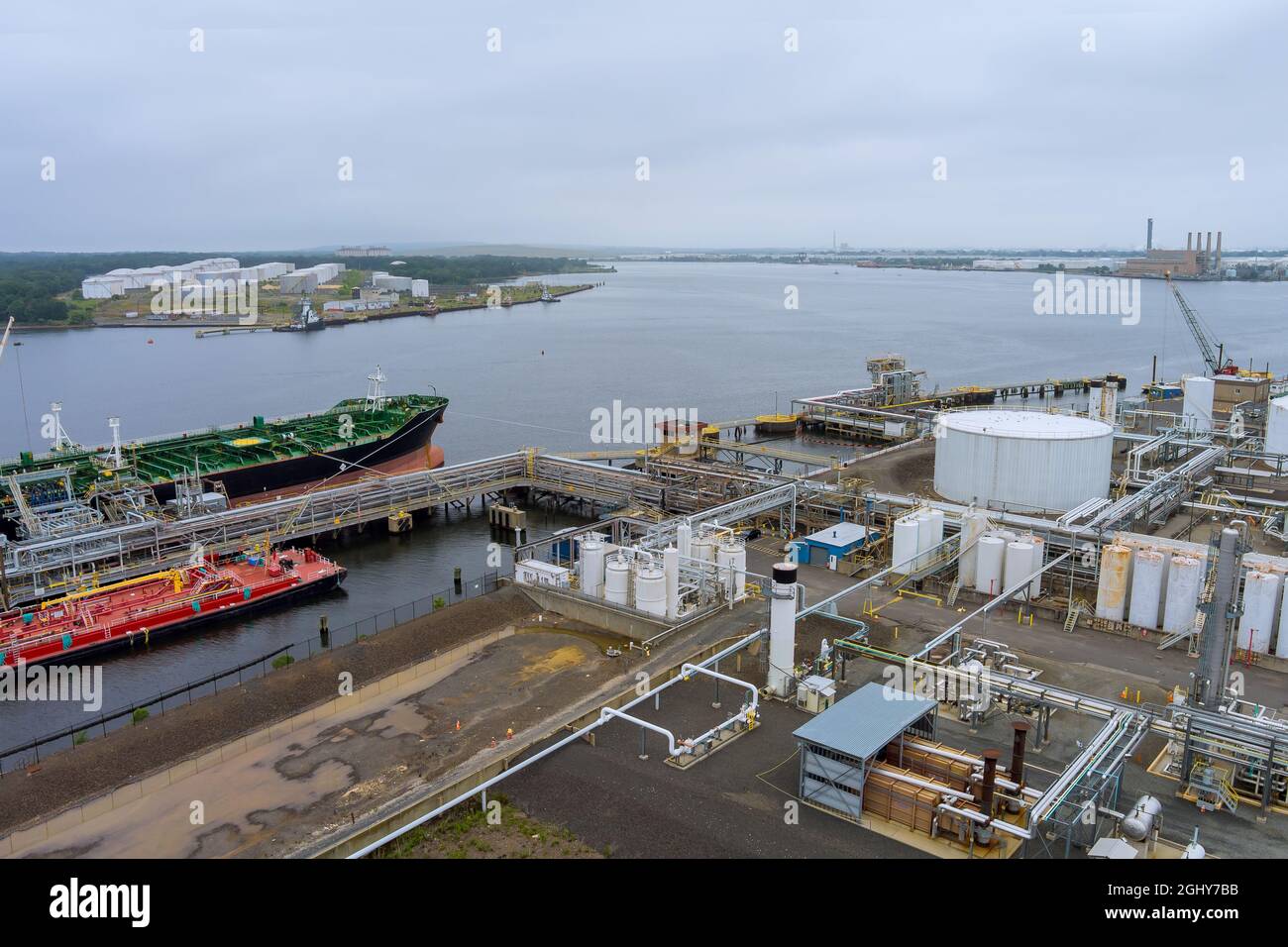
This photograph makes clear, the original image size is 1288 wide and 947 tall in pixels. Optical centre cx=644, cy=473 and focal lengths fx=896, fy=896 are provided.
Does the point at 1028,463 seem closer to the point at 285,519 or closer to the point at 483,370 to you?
the point at 285,519

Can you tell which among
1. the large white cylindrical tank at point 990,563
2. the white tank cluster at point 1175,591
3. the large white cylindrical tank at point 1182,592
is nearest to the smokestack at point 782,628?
the large white cylindrical tank at point 990,563

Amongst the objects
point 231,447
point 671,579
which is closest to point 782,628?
point 671,579

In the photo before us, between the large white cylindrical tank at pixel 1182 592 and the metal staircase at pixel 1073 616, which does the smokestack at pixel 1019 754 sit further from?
the large white cylindrical tank at pixel 1182 592

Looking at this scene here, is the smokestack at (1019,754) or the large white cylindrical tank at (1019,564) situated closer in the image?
the smokestack at (1019,754)

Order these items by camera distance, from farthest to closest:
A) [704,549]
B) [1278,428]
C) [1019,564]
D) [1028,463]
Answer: [1278,428], [1028,463], [704,549], [1019,564]

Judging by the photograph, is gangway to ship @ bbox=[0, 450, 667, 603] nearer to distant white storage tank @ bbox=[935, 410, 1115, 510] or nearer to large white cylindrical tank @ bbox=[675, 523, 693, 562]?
distant white storage tank @ bbox=[935, 410, 1115, 510]

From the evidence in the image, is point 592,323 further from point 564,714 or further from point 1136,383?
point 564,714
